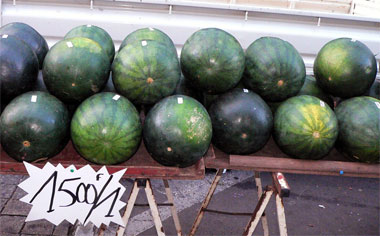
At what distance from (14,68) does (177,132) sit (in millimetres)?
1079

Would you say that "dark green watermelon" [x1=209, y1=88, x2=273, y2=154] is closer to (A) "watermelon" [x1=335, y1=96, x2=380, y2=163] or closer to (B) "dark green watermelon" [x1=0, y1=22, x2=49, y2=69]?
(A) "watermelon" [x1=335, y1=96, x2=380, y2=163]

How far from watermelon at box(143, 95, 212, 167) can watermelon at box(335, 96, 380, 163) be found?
0.99m

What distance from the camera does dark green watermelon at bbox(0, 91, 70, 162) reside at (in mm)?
2096

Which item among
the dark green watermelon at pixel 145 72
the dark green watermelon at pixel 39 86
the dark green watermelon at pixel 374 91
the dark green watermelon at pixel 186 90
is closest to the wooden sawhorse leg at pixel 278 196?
the dark green watermelon at pixel 186 90

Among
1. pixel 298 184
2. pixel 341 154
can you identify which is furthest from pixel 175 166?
pixel 298 184

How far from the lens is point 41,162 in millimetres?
2193

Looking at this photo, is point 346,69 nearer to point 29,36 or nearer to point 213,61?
point 213,61

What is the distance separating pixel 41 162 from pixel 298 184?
3.56 m

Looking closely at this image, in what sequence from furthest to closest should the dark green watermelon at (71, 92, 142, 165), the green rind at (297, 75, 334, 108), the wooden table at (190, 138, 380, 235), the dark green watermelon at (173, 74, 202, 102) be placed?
the green rind at (297, 75, 334, 108)
the dark green watermelon at (173, 74, 202, 102)
the wooden table at (190, 138, 380, 235)
the dark green watermelon at (71, 92, 142, 165)

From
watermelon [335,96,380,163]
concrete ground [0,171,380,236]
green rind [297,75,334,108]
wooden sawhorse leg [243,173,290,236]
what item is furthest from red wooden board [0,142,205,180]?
concrete ground [0,171,380,236]

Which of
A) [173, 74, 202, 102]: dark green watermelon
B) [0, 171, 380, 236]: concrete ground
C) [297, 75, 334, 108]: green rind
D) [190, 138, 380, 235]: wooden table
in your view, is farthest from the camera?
[0, 171, 380, 236]: concrete ground

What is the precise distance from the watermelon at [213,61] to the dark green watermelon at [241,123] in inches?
5.2

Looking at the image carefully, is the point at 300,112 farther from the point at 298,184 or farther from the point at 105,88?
the point at 298,184

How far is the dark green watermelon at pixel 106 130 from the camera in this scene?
2.09 metres
